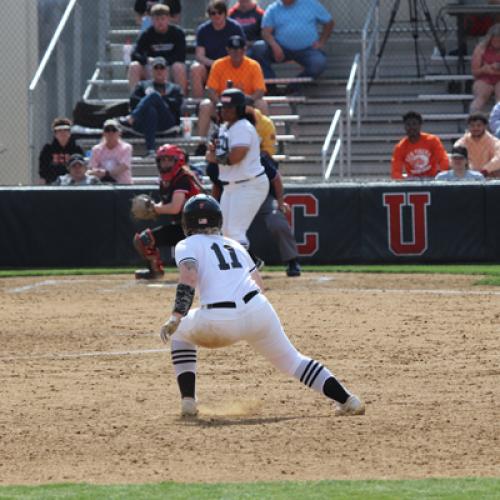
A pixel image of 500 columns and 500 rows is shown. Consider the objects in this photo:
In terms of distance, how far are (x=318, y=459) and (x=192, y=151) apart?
13966mm

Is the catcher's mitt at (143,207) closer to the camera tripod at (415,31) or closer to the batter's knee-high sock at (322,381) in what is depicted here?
the camera tripod at (415,31)

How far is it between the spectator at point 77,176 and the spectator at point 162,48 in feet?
10.00

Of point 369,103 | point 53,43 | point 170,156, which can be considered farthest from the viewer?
point 369,103

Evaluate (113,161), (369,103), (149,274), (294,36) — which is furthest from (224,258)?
(369,103)

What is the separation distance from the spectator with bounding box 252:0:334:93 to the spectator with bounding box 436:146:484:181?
4555 millimetres

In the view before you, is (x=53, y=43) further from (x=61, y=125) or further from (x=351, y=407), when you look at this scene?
(x=351, y=407)

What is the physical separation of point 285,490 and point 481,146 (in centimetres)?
1254

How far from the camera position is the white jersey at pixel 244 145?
565 inches

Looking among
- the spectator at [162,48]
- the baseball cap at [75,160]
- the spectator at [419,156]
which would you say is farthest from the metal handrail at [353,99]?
the baseball cap at [75,160]

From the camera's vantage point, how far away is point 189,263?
786cm

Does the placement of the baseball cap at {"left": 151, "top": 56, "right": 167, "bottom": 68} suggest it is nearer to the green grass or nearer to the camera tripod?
the camera tripod

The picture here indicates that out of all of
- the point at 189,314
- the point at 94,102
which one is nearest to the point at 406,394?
the point at 189,314

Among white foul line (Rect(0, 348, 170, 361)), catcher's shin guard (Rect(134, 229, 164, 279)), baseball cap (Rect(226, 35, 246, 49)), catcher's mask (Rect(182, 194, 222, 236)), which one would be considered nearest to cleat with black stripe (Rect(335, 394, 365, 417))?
catcher's mask (Rect(182, 194, 222, 236))

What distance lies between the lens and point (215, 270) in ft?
26.0
